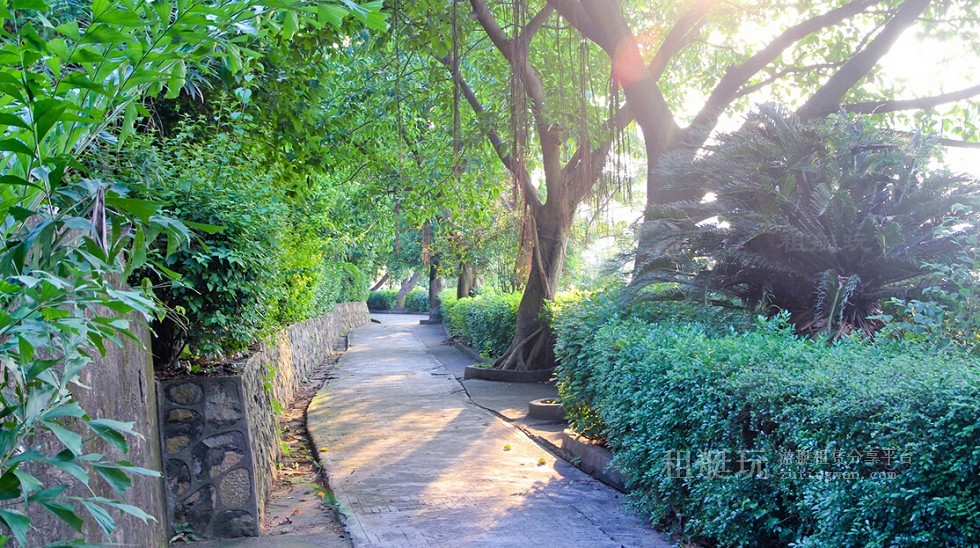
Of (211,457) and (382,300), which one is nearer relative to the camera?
(211,457)

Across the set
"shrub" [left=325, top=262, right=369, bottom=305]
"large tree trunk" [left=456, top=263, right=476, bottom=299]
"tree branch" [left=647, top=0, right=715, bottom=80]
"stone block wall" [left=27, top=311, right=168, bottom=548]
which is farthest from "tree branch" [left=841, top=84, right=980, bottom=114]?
"large tree trunk" [left=456, top=263, right=476, bottom=299]

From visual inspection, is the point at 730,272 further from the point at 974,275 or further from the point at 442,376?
the point at 442,376

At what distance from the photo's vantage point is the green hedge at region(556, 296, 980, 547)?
2961mm

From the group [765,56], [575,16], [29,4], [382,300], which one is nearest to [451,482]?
[575,16]

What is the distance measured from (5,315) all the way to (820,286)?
21.1 ft

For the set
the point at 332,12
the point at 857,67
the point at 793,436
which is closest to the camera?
the point at 332,12

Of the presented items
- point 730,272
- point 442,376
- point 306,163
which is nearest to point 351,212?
point 442,376

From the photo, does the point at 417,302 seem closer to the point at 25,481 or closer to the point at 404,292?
the point at 404,292

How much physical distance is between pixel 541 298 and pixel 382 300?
50.1 metres

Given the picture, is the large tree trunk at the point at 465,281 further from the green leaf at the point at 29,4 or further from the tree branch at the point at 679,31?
the green leaf at the point at 29,4

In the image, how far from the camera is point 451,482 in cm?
703

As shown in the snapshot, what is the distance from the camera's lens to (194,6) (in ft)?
5.93

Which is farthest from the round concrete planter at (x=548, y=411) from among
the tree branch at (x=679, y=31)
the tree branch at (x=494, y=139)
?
the tree branch at (x=679, y=31)

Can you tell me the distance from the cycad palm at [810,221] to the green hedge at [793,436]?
1012 millimetres
